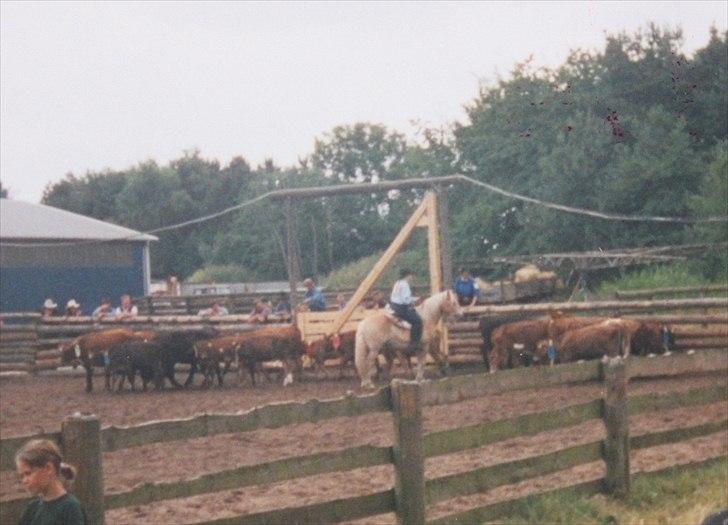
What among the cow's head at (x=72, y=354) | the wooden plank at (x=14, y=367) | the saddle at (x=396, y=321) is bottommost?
the wooden plank at (x=14, y=367)

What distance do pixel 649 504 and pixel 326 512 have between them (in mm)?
3145

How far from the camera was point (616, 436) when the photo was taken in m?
9.94

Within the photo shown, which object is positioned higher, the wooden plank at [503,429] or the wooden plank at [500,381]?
the wooden plank at [500,381]

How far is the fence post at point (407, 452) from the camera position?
8.24 metres

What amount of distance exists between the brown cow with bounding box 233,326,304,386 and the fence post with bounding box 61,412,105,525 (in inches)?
709

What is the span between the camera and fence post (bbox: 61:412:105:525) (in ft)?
21.6

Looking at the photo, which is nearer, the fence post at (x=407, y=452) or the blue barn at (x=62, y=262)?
the fence post at (x=407, y=452)

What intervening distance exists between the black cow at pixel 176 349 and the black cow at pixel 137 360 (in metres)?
0.14

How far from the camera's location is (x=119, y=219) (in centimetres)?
9000

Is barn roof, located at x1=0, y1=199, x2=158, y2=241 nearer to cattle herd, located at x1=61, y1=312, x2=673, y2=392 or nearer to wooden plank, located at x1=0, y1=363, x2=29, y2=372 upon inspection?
wooden plank, located at x1=0, y1=363, x2=29, y2=372

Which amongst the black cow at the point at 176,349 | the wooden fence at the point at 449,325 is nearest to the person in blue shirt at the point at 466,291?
the wooden fence at the point at 449,325

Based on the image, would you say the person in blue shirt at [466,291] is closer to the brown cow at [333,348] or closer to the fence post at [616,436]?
the brown cow at [333,348]

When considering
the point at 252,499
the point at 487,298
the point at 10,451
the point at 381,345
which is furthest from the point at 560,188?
the point at 10,451

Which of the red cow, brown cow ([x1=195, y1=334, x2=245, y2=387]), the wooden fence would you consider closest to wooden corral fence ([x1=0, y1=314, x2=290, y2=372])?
the wooden fence
